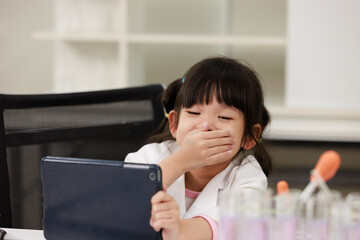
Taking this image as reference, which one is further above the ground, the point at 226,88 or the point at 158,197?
the point at 226,88

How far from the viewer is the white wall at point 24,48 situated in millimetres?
3773

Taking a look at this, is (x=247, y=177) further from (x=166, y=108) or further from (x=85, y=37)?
(x=85, y=37)

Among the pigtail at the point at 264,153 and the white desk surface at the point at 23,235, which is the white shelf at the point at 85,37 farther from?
the white desk surface at the point at 23,235

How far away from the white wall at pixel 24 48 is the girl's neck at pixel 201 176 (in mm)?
2733

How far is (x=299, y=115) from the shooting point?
2855mm

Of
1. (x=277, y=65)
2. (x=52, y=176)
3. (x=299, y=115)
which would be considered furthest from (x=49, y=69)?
(x=52, y=176)

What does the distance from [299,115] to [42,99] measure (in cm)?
182

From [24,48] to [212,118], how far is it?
2989mm

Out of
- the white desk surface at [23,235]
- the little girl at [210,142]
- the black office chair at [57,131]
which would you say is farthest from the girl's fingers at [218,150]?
the black office chair at [57,131]

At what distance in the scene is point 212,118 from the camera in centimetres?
108

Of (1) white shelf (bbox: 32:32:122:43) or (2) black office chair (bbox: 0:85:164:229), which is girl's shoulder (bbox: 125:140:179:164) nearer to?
(2) black office chair (bbox: 0:85:164:229)

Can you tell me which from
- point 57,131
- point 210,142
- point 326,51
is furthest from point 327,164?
point 326,51

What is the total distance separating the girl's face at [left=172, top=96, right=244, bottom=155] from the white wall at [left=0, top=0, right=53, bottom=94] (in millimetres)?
2834

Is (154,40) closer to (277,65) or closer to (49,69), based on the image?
(277,65)
